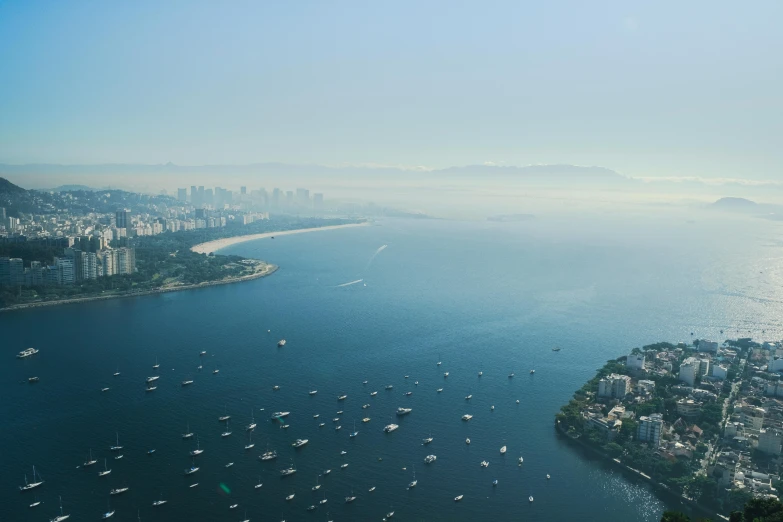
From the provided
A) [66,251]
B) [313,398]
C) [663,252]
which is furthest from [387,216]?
[313,398]

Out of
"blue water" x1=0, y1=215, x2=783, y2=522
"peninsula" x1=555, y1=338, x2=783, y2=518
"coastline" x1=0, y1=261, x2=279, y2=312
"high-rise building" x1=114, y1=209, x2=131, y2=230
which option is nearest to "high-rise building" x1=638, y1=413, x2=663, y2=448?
"peninsula" x1=555, y1=338, x2=783, y2=518

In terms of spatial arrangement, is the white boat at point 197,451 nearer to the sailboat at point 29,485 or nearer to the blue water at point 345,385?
the blue water at point 345,385

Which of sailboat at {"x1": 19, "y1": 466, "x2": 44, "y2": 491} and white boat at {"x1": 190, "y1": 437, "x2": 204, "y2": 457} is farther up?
white boat at {"x1": 190, "y1": 437, "x2": 204, "y2": 457}

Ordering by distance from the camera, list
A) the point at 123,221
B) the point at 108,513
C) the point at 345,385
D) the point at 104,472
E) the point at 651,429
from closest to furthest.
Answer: the point at 108,513, the point at 104,472, the point at 651,429, the point at 345,385, the point at 123,221

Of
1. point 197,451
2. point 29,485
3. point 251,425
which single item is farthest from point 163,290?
point 29,485

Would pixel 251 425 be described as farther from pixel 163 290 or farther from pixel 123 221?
pixel 123 221

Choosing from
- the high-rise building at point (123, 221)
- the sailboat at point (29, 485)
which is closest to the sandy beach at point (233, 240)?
the high-rise building at point (123, 221)

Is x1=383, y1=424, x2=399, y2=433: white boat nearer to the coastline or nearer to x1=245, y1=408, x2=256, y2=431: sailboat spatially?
x1=245, y1=408, x2=256, y2=431: sailboat
